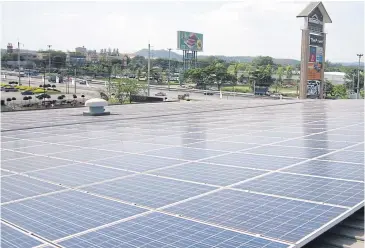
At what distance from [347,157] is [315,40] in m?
66.8

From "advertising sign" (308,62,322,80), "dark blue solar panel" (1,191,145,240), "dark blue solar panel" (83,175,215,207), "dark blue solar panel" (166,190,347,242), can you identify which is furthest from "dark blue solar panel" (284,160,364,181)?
A: "advertising sign" (308,62,322,80)

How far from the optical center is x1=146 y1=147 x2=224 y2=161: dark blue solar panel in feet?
52.9

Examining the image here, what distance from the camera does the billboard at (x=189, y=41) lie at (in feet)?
409

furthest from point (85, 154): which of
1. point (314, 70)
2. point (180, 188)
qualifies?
point (314, 70)

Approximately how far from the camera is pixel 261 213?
9.37 m

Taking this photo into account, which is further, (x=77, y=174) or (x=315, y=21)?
(x=315, y=21)

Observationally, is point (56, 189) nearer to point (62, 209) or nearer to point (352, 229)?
point (62, 209)

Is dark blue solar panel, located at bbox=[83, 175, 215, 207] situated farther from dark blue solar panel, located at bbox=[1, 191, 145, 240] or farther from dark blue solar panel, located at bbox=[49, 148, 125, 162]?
dark blue solar panel, located at bbox=[49, 148, 125, 162]

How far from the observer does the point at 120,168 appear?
47.0 feet

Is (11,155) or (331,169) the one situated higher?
(331,169)

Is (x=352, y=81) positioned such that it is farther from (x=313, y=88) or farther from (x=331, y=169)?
(x=331, y=169)

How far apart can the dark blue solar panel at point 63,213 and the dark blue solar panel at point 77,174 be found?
58.0 inches

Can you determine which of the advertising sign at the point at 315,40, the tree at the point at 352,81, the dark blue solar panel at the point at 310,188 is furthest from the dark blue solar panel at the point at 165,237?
the tree at the point at 352,81

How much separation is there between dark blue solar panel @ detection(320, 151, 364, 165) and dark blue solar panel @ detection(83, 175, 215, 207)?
18.2 feet
